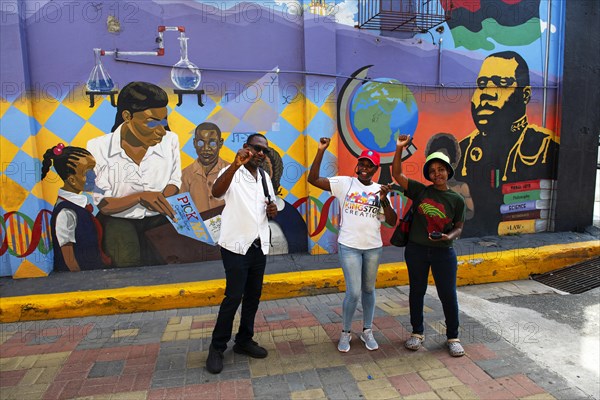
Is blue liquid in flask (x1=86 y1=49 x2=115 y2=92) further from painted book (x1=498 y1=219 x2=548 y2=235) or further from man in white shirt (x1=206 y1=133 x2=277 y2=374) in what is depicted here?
painted book (x1=498 y1=219 x2=548 y2=235)

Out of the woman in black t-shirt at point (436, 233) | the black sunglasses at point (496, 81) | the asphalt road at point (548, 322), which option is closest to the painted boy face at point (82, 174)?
the woman in black t-shirt at point (436, 233)

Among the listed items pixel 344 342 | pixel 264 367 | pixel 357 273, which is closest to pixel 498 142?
pixel 357 273

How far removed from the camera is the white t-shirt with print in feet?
11.9

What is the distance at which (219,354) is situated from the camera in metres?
3.53

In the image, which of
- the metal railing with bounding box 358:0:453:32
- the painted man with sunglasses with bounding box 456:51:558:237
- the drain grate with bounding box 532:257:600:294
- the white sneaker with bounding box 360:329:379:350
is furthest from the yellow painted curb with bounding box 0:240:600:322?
the metal railing with bounding box 358:0:453:32

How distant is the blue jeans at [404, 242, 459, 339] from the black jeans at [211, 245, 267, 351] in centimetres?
137

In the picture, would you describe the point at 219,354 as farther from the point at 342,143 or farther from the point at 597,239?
the point at 597,239

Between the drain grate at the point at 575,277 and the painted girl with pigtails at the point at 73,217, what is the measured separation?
615 cm

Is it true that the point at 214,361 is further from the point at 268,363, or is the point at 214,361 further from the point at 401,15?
the point at 401,15

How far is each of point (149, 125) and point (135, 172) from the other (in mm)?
678

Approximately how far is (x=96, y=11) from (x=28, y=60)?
1.08 m

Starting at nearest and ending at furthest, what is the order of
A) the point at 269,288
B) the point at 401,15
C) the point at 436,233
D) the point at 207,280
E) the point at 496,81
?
the point at 436,233 → the point at 269,288 → the point at 207,280 → the point at 401,15 → the point at 496,81

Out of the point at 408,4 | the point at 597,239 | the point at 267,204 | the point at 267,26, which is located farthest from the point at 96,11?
the point at 597,239

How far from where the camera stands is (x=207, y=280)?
5.36 metres
